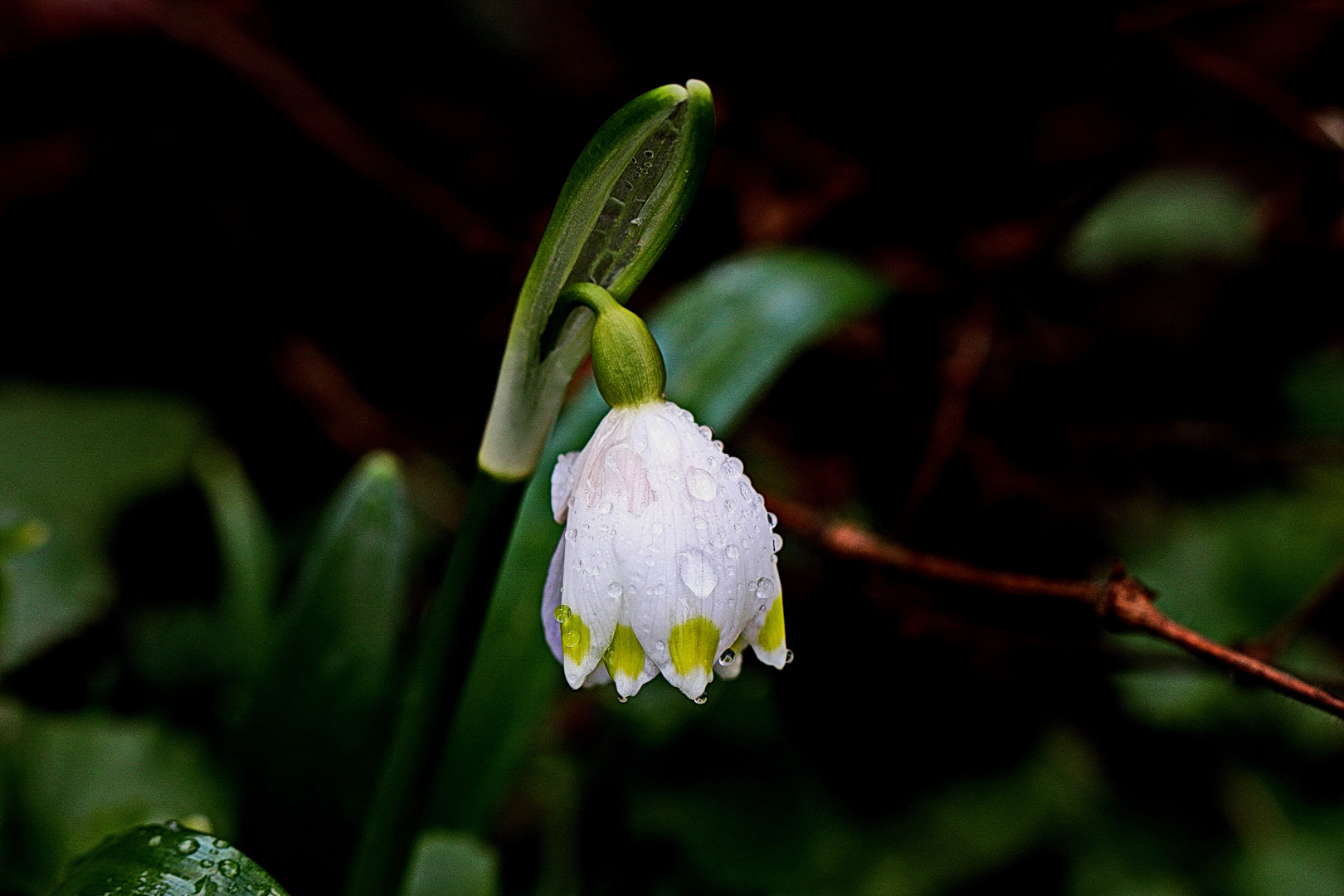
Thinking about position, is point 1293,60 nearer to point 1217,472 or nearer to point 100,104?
A: point 1217,472

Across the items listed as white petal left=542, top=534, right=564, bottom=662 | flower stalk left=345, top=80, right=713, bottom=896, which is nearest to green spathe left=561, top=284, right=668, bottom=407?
flower stalk left=345, top=80, right=713, bottom=896

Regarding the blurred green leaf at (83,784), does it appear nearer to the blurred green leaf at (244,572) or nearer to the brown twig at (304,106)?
the blurred green leaf at (244,572)

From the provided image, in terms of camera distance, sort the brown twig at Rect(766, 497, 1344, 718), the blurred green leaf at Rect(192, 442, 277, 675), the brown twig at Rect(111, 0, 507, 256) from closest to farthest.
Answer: the brown twig at Rect(766, 497, 1344, 718)
the blurred green leaf at Rect(192, 442, 277, 675)
the brown twig at Rect(111, 0, 507, 256)

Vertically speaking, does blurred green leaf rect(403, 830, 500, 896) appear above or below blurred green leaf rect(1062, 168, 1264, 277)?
below

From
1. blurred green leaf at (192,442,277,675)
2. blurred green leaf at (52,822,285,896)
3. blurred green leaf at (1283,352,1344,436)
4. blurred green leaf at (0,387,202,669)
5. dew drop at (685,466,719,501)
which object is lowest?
blurred green leaf at (0,387,202,669)

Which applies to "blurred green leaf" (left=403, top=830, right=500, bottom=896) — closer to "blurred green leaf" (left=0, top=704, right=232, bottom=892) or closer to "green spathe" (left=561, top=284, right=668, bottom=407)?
"blurred green leaf" (left=0, top=704, right=232, bottom=892)

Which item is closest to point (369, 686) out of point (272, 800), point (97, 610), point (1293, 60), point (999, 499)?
point (272, 800)

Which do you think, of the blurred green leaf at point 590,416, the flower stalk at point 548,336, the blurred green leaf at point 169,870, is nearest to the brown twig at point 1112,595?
the blurred green leaf at point 590,416
